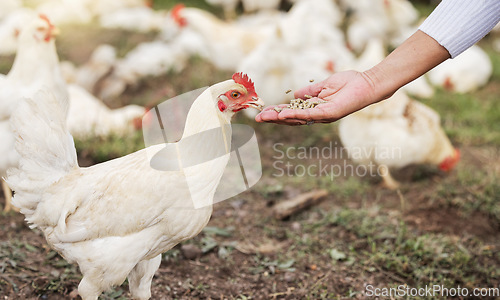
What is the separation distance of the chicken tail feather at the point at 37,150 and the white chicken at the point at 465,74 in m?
5.65

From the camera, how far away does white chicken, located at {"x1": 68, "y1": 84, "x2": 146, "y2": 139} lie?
436 centimetres

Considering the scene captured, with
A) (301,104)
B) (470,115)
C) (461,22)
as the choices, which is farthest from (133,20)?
(461,22)

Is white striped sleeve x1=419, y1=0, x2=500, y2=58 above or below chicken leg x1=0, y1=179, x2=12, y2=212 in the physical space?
above

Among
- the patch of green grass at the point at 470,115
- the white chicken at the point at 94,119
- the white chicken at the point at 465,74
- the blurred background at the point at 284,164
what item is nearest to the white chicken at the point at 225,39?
the blurred background at the point at 284,164

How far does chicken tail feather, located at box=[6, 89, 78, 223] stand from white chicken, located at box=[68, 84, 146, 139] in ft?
6.69

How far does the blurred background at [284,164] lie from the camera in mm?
2861

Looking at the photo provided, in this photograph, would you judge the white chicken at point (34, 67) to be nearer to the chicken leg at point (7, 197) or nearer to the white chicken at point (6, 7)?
the chicken leg at point (7, 197)

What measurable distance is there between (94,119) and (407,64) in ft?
10.8

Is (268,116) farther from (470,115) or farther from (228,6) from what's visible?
(228,6)

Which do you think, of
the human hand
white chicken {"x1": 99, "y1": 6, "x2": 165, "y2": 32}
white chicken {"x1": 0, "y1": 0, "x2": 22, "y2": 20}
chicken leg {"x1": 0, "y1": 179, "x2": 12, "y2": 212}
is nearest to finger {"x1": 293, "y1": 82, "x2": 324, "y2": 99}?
the human hand

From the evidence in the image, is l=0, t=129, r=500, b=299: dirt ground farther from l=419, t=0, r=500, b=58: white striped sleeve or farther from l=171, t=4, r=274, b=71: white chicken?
l=171, t=4, r=274, b=71: white chicken

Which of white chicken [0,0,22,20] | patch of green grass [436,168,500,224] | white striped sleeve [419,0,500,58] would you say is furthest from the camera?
white chicken [0,0,22,20]

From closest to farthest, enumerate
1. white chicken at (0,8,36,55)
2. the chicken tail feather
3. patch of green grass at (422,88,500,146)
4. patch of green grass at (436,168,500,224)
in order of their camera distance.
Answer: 1. the chicken tail feather
2. patch of green grass at (436,168,500,224)
3. patch of green grass at (422,88,500,146)
4. white chicken at (0,8,36,55)

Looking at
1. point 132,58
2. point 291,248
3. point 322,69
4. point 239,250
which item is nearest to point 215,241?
point 239,250
